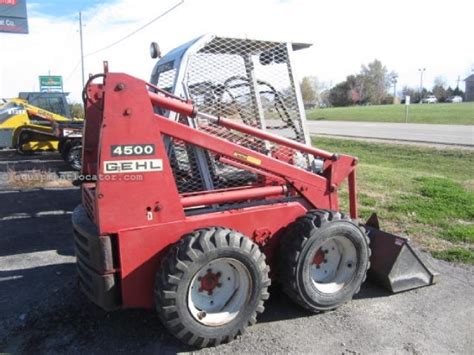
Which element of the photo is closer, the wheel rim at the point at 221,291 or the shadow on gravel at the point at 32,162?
the wheel rim at the point at 221,291

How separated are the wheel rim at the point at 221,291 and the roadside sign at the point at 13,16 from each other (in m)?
30.0

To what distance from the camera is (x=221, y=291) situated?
3.71m

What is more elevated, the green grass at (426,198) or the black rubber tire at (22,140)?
the black rubber tire at (22,140)

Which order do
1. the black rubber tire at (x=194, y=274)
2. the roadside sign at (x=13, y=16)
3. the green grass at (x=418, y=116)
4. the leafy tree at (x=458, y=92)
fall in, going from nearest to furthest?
the black rubber tire at (x=194, y=274)
the roadside sign at (x=13, y=16)
the green grass at (x=418, y=116)
the leafy tree at (x=458, y=92)

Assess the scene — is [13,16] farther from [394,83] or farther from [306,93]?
[394,83]

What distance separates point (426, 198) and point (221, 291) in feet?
18.3

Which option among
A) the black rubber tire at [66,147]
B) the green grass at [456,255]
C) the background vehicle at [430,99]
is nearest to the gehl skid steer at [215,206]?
the green grass at [456,255]


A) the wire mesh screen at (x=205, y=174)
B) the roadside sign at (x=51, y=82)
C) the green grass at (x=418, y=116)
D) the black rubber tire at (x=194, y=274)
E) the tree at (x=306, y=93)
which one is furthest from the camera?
the roadside sign at (x=51, y=82)

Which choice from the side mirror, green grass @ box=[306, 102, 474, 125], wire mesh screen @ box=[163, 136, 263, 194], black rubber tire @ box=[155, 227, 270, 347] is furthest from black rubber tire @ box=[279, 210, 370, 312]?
green grass @ box=[306, 102, 474, 125]

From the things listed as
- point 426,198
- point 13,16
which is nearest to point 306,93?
point 426,198

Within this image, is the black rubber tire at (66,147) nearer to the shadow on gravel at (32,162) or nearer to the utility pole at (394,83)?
the shadow on gravel at (32,162)

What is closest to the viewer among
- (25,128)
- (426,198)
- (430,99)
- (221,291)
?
(221,291)

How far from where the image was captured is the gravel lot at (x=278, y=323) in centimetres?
361

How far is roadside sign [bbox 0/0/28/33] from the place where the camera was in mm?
28766
